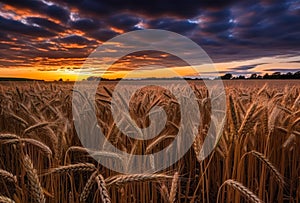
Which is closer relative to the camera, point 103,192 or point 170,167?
point 103,192

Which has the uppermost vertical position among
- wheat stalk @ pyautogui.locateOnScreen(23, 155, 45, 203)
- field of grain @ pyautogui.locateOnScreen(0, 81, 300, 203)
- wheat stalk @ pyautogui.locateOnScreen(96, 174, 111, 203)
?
wheat stalk @ pyautogui.locateOnScreen(23, 155, 45, 203)

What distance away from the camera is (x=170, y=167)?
289cm

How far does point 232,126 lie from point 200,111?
2038 mm

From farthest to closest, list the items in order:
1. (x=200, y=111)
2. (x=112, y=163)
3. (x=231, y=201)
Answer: (x=200, y=111), (x=112, y=163), (x=231, y=201)

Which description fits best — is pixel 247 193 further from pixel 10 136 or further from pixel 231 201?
pixel 10 136

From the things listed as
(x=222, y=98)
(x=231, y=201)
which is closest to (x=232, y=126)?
(x=231, y=201)

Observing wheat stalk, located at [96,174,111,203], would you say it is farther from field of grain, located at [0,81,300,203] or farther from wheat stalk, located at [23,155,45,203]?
wheat stalk, located at [23,155,45,203]

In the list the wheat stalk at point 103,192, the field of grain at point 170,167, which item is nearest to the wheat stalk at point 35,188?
the field of grain at point 170,167

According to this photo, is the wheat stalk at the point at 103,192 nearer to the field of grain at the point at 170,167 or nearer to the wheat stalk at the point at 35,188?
the field of grain at the point at 170,167

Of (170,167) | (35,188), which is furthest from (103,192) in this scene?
(170,167)

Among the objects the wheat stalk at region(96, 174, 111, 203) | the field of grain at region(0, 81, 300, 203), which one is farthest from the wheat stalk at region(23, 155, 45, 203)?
the wheat stalk at region(96, 174, 111, 203)

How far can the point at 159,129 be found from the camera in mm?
3418

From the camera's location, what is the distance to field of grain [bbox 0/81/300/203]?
1.44 meters

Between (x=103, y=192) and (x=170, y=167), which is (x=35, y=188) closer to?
(x=103, y=192)
